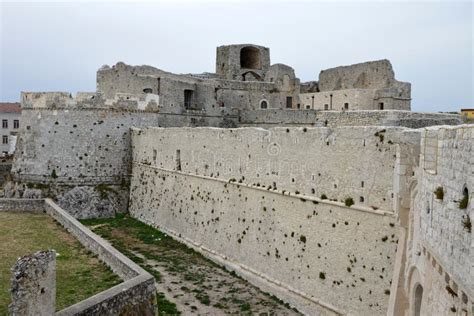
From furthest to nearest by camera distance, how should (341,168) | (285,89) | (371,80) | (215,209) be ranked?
1. (285,89)
2. (371,80)
3. (215,209)
4. (341,168)

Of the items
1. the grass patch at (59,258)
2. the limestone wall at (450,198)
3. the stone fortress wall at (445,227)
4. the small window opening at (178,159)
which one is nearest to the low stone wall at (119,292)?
the grass patch at (59,258)

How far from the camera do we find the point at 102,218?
852 inches

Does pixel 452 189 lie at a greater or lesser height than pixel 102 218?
greater

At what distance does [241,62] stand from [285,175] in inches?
860

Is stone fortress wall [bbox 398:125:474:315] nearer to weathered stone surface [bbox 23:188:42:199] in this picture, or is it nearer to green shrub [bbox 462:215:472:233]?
green shrub [bbox 462:215:472:233]

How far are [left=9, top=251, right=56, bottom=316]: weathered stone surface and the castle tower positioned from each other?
2443cm

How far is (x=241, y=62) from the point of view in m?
33.3

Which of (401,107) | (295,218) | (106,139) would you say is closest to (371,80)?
(401,107)

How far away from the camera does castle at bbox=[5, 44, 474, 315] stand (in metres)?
6.23

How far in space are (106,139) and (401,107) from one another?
1357cm

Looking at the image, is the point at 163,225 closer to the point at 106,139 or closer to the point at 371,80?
the point at 106,139

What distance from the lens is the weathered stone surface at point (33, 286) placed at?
723 centimetres

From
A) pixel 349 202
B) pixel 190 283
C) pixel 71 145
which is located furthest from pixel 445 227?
pixel 71 145

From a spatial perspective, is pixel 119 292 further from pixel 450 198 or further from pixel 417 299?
pixel 450 198
